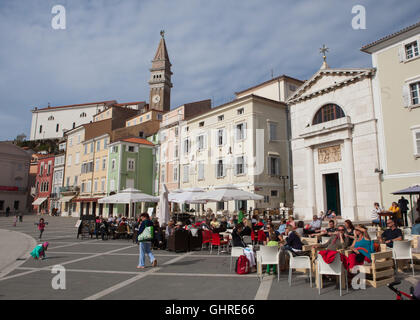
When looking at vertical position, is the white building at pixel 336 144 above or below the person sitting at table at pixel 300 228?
above

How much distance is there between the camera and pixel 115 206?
39.7 m

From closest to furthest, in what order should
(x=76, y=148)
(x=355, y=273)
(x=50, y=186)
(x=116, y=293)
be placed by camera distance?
1. (x=116, y=293)
2. (x=355, y=273)
3. (x=76, y=148)
4. (x=50, y=186)

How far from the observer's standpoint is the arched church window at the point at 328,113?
22.9 meters

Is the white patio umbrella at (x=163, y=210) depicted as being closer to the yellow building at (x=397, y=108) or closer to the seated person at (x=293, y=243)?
the seated person at (x=293, y=243)

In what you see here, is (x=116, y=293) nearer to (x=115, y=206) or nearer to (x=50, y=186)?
(x=115, y=206)

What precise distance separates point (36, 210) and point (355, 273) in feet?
205

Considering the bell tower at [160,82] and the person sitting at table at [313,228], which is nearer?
the person sitting at table at [313,228]

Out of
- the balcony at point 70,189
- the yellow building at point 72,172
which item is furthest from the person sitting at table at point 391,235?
the balcony at point 70,189

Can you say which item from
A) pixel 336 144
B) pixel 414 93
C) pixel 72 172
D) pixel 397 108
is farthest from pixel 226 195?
pixel 72 172

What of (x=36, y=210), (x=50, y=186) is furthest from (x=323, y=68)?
(x=36, y=210)

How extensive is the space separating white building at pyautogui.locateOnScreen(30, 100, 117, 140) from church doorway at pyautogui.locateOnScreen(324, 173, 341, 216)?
224 ft

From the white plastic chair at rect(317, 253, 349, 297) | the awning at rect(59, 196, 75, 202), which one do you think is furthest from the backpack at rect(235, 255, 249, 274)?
the awning at rect(59, 196, 75, 202)

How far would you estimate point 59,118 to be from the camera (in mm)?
82812

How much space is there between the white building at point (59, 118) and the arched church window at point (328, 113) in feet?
217
